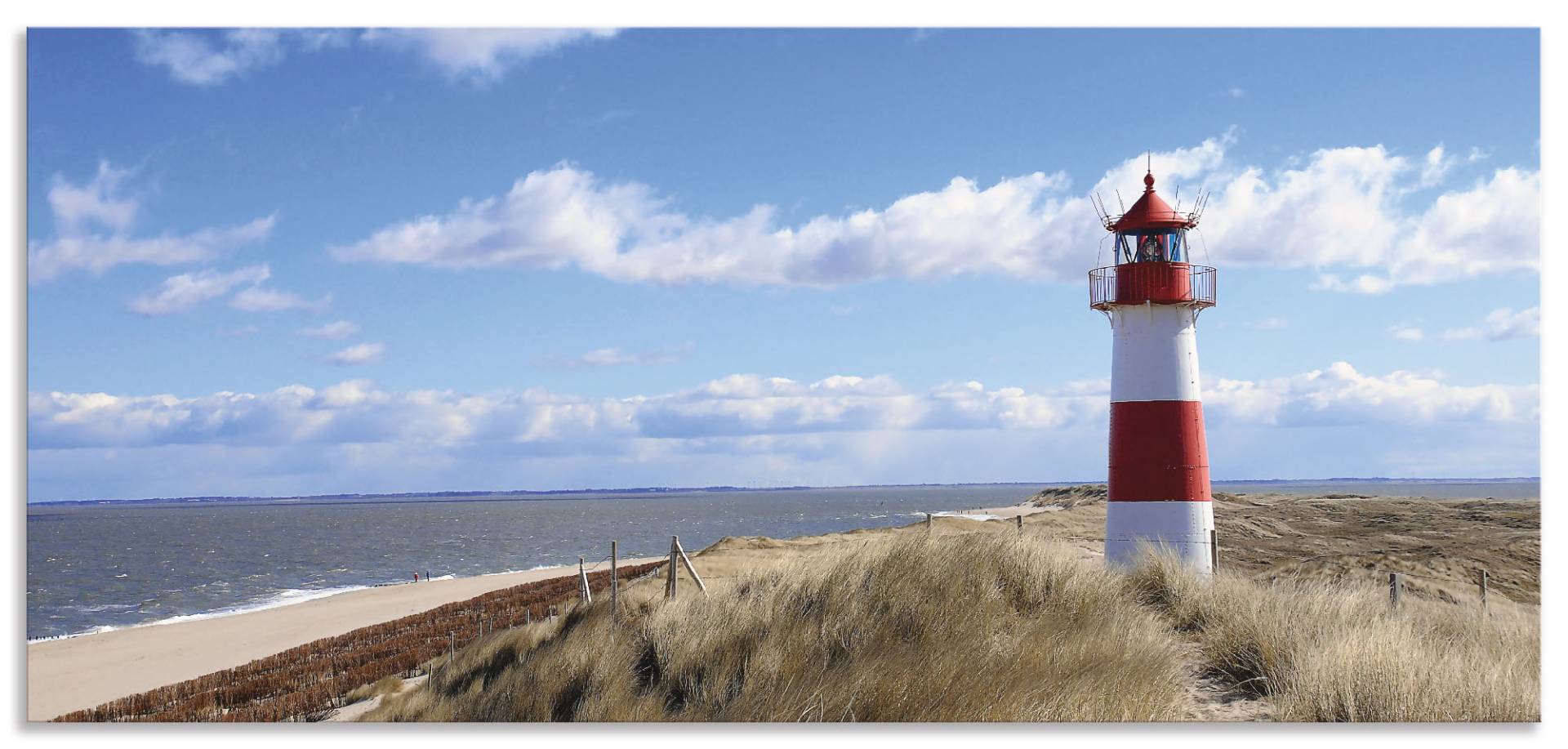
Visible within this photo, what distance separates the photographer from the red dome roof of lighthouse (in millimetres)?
8758

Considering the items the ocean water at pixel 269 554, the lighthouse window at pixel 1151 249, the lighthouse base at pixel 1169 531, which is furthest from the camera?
the ocean water at pixel 269 554

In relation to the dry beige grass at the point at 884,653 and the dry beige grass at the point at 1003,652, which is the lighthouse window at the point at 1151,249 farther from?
the dry beige grass at the point at 884,653

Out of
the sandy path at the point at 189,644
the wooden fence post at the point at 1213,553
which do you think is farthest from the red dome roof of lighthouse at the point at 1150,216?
the sandy path at the point at 189,644

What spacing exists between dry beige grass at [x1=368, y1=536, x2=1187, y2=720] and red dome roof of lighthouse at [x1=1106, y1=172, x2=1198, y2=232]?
314 centimetres

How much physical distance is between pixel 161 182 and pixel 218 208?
0.47 meters

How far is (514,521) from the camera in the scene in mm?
86500

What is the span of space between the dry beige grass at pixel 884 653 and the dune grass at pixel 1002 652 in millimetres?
12

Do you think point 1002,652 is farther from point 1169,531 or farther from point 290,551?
point 290,551

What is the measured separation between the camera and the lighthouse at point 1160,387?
8.78 metres

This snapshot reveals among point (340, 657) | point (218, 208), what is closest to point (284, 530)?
point (340, 657)

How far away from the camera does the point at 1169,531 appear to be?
8.81m

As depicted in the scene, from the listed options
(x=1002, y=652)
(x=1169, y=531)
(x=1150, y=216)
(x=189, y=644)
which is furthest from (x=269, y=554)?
(x=1002, y=652)

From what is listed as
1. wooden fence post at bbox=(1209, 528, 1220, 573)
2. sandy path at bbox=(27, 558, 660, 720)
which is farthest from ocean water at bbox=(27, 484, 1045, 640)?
wooden fence post at bbox=(1209, 528, 1220, 573)

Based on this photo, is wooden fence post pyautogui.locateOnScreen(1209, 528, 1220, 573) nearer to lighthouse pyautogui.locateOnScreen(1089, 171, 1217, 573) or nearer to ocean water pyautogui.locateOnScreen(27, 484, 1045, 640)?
lighthouse pyautogui.locateOnScreen(1089, 171, 1217, 573)
